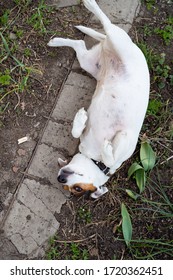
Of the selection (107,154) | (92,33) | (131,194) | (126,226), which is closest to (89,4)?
(92,33)

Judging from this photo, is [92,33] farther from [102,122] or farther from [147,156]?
[147,156]

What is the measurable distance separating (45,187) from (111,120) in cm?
83

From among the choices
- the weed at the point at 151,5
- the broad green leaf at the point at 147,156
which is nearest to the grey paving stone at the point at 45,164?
→ the broad green leaf at the point at 147,156

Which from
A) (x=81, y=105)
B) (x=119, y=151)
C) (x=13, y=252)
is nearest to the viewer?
(x=119, y=151)

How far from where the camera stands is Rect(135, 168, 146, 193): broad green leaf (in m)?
3.91

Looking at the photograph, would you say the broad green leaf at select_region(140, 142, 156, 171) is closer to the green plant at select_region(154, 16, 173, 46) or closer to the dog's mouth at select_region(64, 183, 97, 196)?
the dog's mouth at select_region(64, 183, 97, 196)

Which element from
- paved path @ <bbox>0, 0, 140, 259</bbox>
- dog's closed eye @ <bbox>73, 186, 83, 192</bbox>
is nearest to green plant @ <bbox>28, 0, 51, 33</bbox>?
paved path @ <bbox>0, 0, 140, 259</bbox>

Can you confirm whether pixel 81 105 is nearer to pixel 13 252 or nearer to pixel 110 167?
pixel 110 167

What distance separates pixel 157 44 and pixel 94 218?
5.48ft

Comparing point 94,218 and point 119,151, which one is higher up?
point 119,151

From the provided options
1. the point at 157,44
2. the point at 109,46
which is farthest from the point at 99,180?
the point at 157,44

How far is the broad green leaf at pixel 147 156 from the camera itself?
3936 millimetres

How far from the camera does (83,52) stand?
396 cm

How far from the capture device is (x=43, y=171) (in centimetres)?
388
